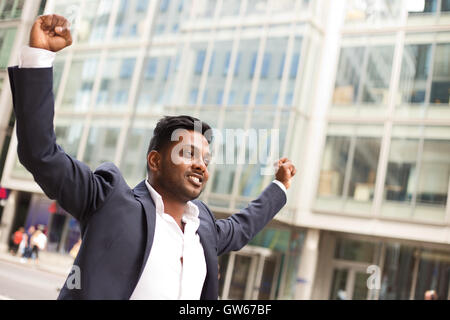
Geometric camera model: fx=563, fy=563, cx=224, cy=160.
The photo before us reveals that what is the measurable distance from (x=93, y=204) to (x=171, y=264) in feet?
0.46

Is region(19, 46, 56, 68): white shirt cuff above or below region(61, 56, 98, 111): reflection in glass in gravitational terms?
below

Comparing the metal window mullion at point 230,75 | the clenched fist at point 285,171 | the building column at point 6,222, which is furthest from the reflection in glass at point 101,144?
the clenched fist at point 285,171

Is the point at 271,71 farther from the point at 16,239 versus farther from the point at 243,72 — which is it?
the point at 16,239

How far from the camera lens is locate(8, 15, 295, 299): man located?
24.1 inches

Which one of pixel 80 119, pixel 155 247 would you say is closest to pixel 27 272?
pixel 155 247

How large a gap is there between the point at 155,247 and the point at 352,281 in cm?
644

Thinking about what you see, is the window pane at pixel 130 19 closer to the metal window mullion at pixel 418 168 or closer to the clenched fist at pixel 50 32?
the metal window mullion at pixel 418 168

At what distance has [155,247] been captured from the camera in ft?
2.49

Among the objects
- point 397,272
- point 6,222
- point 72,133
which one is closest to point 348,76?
point 397,272

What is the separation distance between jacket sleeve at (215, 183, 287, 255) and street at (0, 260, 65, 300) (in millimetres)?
1479

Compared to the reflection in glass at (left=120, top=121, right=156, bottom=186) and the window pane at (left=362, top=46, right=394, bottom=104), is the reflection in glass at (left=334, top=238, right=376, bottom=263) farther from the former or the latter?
the reflection in glass at (left=120, top=121, right=156, bottom=186)

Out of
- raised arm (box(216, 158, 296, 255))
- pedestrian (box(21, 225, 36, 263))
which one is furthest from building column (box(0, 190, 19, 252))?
raised arm (box(216, 158, 296, 255))

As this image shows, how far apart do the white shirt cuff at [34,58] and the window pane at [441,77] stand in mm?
6103

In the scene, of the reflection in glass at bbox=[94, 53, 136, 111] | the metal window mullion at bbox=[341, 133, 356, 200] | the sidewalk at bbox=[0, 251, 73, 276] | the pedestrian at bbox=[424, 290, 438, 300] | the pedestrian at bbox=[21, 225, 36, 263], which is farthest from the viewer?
the reflection in glass at bbox=[94, 53, 136, 111]
